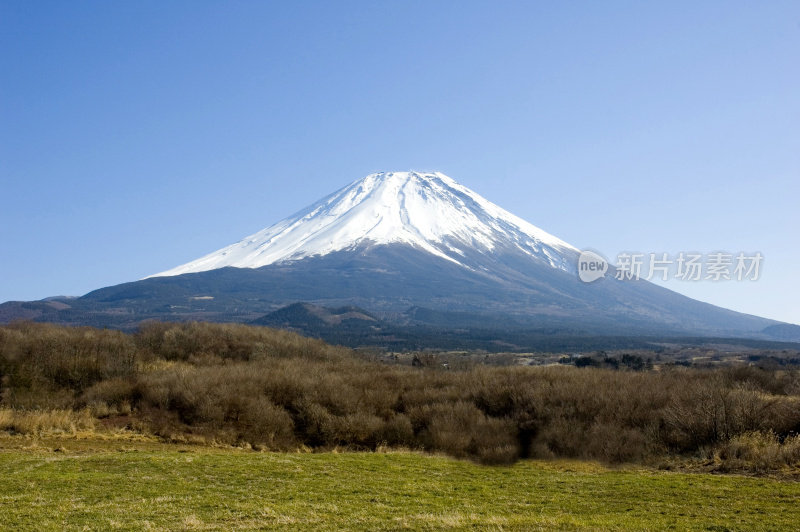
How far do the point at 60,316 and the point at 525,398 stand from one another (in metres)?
137

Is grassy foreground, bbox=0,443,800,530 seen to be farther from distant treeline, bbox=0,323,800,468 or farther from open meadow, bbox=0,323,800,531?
distant treeline, bbox=0,323,800,468

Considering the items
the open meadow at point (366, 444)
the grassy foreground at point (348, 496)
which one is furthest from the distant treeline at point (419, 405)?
the grassy foreground at point (348, 496)

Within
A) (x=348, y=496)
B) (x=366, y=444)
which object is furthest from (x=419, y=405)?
(x=348, y=496)

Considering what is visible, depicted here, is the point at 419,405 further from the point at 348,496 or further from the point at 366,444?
the point at 348,496

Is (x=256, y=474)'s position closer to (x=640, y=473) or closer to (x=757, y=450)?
(x=640, y=473)

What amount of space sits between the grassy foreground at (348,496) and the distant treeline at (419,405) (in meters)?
4.70

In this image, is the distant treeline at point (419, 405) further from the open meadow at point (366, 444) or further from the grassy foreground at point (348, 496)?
the grassy foreground at point (348, 496)

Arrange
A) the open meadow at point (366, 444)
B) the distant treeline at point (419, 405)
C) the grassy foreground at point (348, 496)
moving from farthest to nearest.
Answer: the distant treeline at point (419, 405), the open meadow at point (366, 444), the grassy foreground at point (348, 496)

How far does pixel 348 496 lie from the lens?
1380 centimetres

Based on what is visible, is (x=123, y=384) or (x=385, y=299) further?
(x=385, y=299)

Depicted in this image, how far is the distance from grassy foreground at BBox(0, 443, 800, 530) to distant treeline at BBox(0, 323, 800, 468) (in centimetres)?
470

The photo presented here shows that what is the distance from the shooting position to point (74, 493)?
12.9m

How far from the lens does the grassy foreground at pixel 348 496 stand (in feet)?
36.1

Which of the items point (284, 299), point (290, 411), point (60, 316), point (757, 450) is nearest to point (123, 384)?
point (290, 411)
